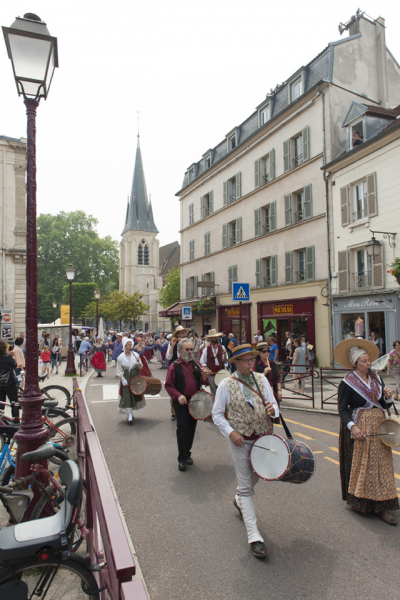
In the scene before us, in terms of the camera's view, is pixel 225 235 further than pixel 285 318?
Yes

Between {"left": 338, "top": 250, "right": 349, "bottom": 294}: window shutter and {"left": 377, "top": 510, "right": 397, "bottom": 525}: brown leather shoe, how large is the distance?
46.1 feet

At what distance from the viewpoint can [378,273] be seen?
15.3m

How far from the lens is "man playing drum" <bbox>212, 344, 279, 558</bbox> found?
11.9ft

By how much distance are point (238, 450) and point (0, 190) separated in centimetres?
2696

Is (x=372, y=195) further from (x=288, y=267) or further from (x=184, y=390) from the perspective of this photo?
(x=184, y=390)

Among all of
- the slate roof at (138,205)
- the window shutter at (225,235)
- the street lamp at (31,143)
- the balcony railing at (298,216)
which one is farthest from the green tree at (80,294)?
the street lamp at (31,143)

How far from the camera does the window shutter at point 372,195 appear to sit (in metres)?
15.7

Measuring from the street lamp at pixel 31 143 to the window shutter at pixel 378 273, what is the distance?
45.5 ft

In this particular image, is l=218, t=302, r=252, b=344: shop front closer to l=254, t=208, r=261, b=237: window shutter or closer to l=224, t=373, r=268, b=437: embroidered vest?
l=254, t=208, r=261, b=237: window shutter

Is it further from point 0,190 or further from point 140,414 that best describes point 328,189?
point 0,190

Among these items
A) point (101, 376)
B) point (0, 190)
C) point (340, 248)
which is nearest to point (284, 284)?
point (340, 248)

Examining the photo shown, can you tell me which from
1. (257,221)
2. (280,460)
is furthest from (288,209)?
(280,460)

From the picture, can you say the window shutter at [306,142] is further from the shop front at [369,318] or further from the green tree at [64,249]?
the green tree at [64,249]

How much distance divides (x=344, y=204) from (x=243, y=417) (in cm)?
1582
